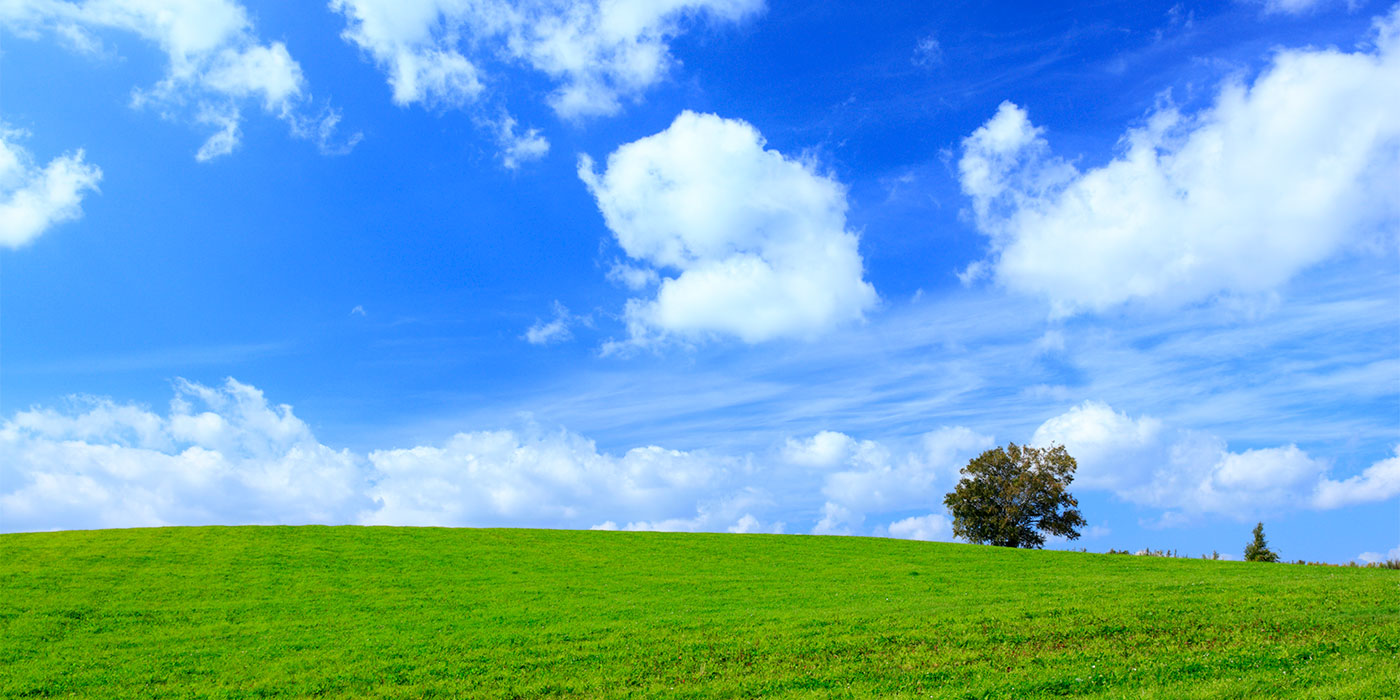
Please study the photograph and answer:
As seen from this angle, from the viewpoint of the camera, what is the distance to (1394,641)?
70.2ft

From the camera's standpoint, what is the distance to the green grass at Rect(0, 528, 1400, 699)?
20.2 meters

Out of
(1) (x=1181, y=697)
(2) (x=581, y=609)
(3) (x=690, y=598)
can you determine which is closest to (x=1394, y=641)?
(1) (x=1181, y=697)

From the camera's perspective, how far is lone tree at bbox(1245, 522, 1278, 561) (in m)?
62.0

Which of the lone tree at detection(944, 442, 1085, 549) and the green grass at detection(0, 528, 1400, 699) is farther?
the lone tree at detection(944, 442, 1085, 549)

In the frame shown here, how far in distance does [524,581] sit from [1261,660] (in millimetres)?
31661

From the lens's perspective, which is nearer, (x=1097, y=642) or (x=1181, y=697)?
(x=1181, y=697)

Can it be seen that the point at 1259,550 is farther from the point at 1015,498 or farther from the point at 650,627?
the point at 650,627

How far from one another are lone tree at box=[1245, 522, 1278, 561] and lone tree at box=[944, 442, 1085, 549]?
12.3 metres

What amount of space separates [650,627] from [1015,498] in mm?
52221

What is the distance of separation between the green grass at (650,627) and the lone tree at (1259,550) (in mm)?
19059

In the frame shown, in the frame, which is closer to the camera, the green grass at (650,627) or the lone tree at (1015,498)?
the green grass at (650,627)

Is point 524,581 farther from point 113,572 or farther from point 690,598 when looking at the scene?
point 113,572

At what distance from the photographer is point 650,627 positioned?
1065 inches

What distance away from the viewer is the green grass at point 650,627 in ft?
66.4
